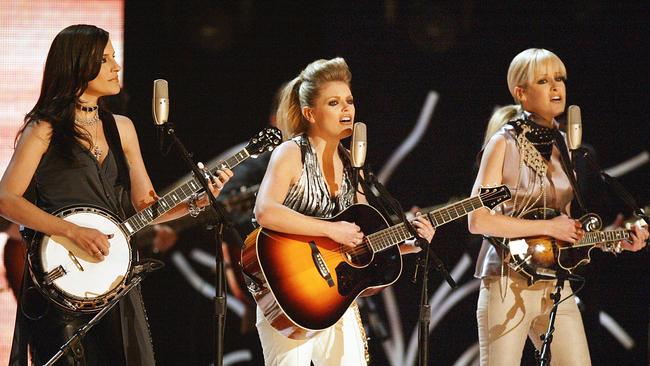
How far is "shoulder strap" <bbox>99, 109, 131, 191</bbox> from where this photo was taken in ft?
12.2

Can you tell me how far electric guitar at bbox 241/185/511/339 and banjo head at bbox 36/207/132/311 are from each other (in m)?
0.54

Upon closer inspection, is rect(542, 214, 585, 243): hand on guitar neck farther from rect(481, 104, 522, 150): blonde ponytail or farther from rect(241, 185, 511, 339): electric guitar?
rect(481, 104, 522, 150): blonde ponytail

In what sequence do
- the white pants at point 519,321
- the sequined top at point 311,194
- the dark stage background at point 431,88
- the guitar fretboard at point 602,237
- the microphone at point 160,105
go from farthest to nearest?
the dark stage background at point 431,88
the guitar fretboard at point 602,237
the white pants at point 519,321
the sequined top at point 311,194
the microphone at point 160,105

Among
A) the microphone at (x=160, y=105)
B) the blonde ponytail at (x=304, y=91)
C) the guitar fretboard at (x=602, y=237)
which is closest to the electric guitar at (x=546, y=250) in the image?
the guitar fretboard at (x=602, y=237)

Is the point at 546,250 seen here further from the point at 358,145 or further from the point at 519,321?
the point at 358,145

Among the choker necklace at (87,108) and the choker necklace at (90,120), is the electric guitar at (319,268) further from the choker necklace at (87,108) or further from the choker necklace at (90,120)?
the choker necklace at (87,108)

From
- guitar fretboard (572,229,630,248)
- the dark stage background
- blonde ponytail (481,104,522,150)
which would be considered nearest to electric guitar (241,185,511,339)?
guitar fretboard (572,229,630,248)

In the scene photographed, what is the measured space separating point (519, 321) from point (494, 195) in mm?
653

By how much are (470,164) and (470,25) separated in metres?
0.95

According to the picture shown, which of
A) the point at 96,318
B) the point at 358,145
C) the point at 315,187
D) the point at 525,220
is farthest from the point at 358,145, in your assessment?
the point at 96,318

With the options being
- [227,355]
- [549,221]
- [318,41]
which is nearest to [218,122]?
[318,41]

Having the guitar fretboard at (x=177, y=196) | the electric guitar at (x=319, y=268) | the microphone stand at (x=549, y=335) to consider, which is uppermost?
the guitar fretboard at (x=177, y=196)

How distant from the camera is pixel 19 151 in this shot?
11.4 feet

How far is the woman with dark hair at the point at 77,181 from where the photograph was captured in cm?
339
